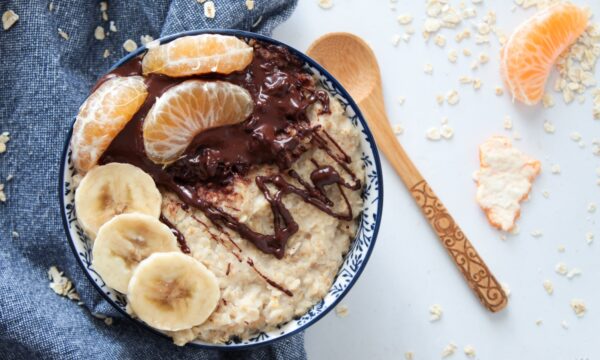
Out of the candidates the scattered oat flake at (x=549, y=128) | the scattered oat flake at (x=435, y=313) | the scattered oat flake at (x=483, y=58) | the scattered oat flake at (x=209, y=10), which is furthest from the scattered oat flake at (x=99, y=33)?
the scattered oat flake at (x=549, y=128)

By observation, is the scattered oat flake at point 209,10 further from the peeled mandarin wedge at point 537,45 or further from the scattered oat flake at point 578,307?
the scattered oat flake at point 578,307

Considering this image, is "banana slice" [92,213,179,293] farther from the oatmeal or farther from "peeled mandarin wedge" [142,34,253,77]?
"peeled mandarin wedge" [142,34,253,77]

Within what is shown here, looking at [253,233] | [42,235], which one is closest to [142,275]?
[253,233]

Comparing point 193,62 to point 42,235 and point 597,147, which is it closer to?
point 42,235

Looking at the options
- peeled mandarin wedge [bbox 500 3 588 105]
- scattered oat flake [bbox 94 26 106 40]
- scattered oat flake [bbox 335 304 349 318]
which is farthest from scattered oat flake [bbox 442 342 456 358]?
scattered oat flake [bbox 94 26 106 40]

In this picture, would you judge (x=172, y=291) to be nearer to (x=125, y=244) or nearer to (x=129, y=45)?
(x=125, y=244)
